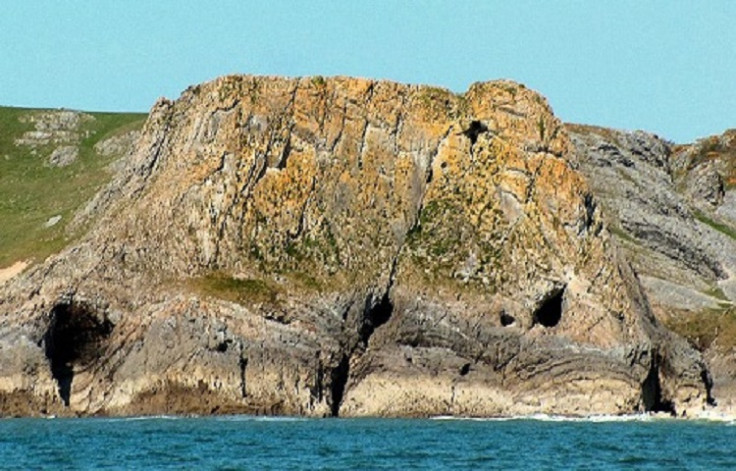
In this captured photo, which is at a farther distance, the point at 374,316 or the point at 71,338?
the point at 374,316

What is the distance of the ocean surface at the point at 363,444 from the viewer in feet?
185

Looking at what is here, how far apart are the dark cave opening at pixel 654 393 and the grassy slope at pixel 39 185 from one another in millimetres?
31745

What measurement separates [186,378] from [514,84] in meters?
25.6

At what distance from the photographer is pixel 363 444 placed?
63.7m

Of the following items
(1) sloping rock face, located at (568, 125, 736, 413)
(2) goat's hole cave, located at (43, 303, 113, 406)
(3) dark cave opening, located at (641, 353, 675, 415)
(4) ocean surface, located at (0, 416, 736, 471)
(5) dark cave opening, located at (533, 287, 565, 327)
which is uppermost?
(1) sloping rock face, located at (568, 125, 736, 413)

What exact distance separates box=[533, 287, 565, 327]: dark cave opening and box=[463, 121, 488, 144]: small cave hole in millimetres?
10585

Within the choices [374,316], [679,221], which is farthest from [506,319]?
[679,221]

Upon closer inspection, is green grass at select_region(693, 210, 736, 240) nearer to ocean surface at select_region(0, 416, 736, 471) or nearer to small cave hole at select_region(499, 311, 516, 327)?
small cave hole at select_region(499, 311, 516, 327)

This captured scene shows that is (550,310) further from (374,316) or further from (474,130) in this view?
(474,130)

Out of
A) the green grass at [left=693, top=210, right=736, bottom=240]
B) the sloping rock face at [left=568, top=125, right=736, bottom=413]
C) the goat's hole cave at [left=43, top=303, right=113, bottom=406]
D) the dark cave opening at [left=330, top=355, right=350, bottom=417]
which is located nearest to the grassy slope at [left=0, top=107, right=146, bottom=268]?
the goat's hole cave at [left=43, top=303, right=113, bottom=406]

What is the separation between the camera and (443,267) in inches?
3428

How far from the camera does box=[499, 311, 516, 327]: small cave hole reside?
84.9m

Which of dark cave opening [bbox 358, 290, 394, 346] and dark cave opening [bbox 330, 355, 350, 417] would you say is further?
dark cave opening [bbox 358, 290, 394, 346]

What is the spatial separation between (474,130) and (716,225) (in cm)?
3390
